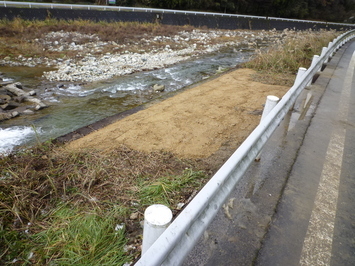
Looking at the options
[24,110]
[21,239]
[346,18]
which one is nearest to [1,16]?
[24,110]

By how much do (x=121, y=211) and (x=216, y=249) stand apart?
49.9 inches

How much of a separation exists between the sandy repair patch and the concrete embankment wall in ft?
58.1

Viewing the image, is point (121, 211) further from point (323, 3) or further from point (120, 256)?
point (323, 3)

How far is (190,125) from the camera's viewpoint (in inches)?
210

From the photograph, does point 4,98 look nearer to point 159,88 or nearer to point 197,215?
point 159,88

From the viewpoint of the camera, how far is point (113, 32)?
18969mm

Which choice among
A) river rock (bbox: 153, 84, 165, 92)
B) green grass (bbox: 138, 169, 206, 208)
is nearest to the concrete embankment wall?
river rock (bbox: 153, 84, 165, 92)

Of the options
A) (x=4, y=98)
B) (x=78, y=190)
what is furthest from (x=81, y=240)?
(x=4, y=98)

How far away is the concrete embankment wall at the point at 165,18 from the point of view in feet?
62.0

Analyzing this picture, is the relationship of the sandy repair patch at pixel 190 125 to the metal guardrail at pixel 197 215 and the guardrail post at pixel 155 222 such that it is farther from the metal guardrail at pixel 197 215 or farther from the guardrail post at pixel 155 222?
the guardrail post at pixel 155 222

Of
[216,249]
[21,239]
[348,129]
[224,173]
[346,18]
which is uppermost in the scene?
[346,18]

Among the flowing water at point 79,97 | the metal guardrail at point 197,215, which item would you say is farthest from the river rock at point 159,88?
the metal guardrail at point 197,215

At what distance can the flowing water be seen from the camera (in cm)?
641

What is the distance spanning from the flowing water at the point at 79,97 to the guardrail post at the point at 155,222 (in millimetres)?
4225
